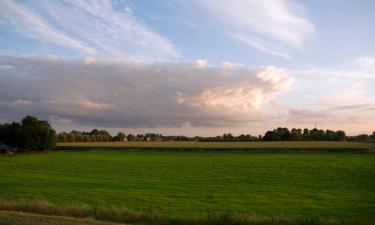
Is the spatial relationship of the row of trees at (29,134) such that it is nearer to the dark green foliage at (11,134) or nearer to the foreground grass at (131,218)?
the dark green foliage at (11,134)

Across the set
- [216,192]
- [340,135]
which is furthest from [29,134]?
[340,135]

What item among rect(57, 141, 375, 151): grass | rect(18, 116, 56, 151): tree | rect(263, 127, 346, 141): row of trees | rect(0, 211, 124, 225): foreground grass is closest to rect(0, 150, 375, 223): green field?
rect(0, 211, 124, 225): foreground grass

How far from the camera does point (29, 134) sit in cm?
10175

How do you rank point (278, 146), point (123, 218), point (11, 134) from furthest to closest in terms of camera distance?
point (11, 134)
point (278, 146)
point (123, 218)

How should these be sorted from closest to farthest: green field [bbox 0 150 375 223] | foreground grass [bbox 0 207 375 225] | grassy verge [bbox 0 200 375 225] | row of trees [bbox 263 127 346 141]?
foreground grass [bbox 0 207 375 225] → grassy verge [bbox 0 200 375 225] → green field [bbox 0 150 375 223] → row of trees [bbox 263 127 346 141]

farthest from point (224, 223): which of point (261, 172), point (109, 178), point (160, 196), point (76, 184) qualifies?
point (261, 172)

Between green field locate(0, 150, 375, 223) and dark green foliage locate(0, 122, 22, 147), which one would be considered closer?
green field locate(0, 150, 375, 223)

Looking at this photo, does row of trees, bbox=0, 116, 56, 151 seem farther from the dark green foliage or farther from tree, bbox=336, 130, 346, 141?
tree, bbox=336, 130, 346, 141

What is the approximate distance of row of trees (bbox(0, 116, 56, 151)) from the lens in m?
102

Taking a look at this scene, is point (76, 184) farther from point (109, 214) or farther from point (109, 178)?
point (109, 214)

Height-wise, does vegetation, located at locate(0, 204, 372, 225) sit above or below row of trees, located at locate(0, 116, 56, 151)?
below

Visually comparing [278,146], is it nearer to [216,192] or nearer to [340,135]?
[340,135]

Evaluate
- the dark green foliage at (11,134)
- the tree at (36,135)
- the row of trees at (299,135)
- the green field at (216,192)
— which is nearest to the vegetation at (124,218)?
the green field at (216,192)

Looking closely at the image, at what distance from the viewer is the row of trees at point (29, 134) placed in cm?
10188
